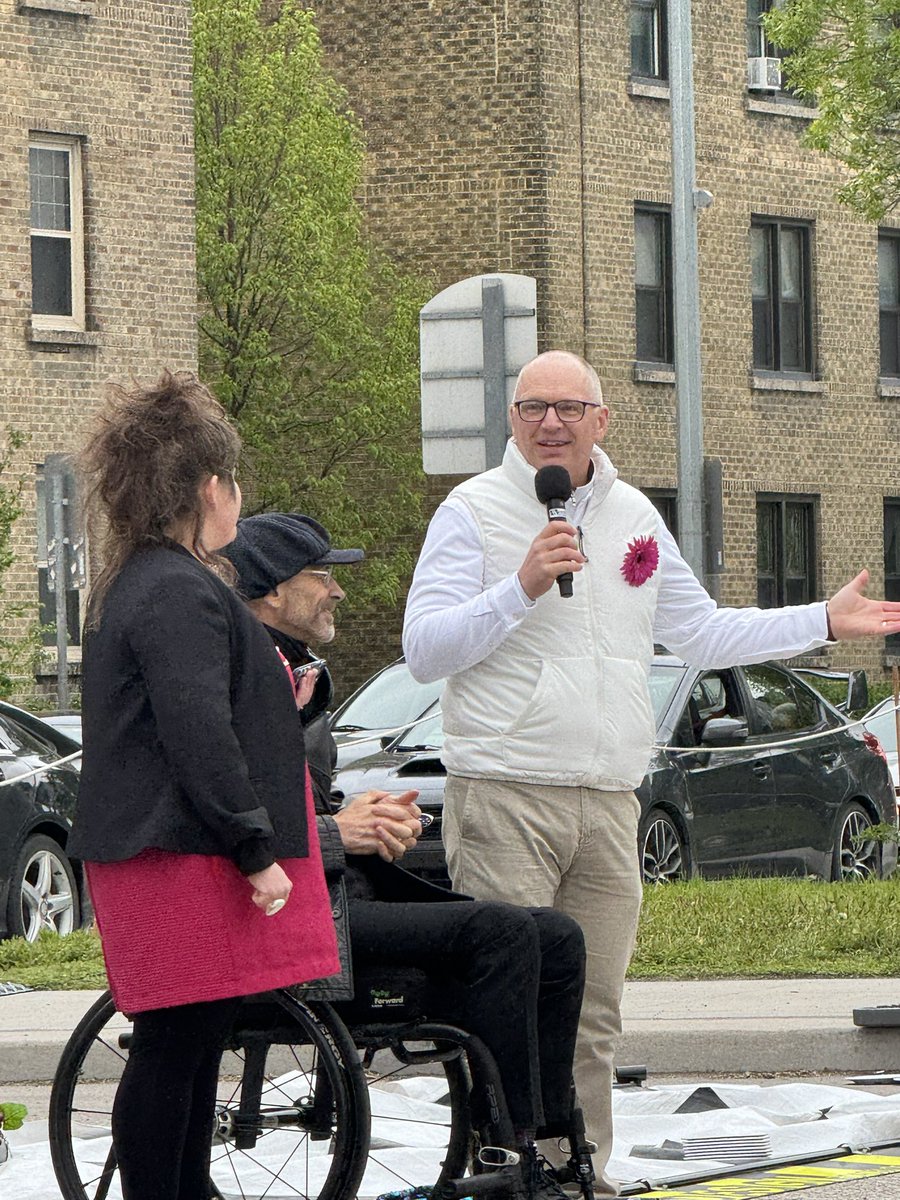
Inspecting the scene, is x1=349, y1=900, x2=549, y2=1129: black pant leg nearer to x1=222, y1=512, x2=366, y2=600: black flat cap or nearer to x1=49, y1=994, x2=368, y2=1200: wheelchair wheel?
x1=49, y1=994, x2=368, y2=1200: wheelchair wheel

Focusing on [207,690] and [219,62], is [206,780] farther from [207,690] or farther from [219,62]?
[219,62]

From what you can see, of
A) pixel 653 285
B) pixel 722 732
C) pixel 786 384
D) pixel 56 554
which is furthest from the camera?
pixel 786 384

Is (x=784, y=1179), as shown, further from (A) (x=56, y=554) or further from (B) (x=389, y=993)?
(A) (x=56, y=554)

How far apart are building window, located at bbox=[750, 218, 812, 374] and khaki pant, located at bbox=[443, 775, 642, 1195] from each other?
92.8 feet

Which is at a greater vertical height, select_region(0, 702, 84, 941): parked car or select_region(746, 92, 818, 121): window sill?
select_region(746, 92, 818, 121): window sill

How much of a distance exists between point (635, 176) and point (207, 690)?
27892 mm

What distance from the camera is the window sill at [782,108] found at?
33719 millimetres

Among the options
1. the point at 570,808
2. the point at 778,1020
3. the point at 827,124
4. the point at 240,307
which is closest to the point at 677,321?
the point at 827,124

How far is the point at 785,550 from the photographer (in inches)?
1361

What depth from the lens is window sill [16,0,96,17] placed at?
2608 centimetres

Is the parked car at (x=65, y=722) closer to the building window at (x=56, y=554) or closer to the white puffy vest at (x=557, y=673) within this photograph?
the building window at (x=56, y=554)

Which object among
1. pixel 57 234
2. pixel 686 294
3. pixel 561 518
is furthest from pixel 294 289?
pixel 561 518

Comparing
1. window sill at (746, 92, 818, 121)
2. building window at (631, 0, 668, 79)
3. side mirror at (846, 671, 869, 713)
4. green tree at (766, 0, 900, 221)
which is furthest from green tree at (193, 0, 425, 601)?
side mirror at (846, 671, 869, 713)

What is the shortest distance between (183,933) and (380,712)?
9.81 m
